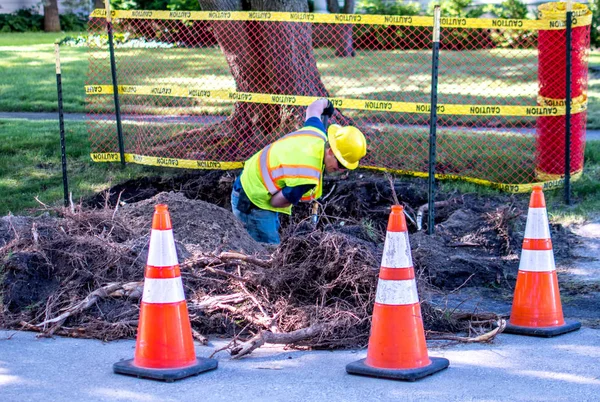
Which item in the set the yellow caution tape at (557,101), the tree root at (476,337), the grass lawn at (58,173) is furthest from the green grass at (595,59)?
the tree root at (476,337)

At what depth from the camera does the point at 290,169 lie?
726 centimetres

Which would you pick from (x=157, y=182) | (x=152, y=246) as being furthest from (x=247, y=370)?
(x=157, y=182)

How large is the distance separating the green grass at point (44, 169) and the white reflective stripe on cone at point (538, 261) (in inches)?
224

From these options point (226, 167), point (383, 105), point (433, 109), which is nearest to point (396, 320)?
point (433, 109)

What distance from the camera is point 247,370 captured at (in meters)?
5.11

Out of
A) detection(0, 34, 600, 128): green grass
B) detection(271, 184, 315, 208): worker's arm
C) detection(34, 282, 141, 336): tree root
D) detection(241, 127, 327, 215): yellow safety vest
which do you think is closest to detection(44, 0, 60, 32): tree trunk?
detection(0, 34, 600, 128): green grass

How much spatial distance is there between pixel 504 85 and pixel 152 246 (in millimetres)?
14222

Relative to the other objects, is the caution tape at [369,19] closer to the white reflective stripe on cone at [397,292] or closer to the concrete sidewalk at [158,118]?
the concrete sidewalk at [158,118]

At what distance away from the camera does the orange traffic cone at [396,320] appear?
4.94 meters

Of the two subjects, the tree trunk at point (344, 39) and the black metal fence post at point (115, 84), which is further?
the tree trunk at point (344, 39)

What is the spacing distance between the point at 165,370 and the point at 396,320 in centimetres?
129

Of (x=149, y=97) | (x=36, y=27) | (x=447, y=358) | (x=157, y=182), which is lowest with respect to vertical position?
(x=447, y=358)

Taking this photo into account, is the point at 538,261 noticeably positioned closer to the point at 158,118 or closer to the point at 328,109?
the point at 328,109

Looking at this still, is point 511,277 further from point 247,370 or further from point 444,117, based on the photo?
point 444,117
